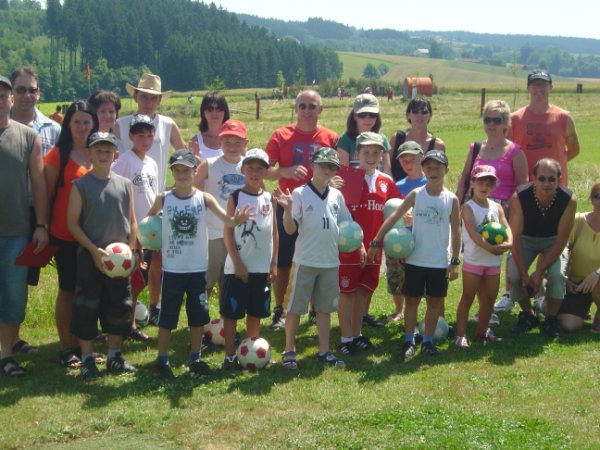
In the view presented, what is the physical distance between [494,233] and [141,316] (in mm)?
4066

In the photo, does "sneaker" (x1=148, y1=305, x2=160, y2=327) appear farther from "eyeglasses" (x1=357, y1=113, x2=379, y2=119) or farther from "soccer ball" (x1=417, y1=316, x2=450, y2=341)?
"eyeglasses" (x1=357, y1=113, x2=379, y2=119)

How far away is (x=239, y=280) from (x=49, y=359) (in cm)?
217

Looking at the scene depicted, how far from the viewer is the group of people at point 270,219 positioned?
7.56 meters

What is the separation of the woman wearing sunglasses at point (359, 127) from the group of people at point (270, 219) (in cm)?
2

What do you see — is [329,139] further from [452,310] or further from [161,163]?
[452,310]

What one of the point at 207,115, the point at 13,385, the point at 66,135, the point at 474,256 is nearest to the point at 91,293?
the point at 13,385

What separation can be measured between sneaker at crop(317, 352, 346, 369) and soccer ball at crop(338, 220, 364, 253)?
1.05 metres

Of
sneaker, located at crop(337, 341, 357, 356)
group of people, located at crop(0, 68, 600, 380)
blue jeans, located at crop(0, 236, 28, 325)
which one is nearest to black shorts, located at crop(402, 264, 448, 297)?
group of people, located at crop(0, 68, 600, 380)

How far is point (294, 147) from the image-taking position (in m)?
9.04

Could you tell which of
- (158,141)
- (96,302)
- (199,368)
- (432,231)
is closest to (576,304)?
(432,231)

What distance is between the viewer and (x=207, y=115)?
904cm

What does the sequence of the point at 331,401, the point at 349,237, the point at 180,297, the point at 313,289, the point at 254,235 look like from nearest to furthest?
the point at 331,401 < the point at 180,297 < the point at 254,235 < the point at 349,237 < the point at 313,289

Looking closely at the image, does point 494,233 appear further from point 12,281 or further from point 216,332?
point 12,281

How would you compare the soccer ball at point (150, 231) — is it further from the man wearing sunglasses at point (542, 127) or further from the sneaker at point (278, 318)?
the man wearing sunglasses at point (542, 127)
